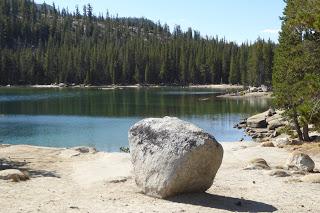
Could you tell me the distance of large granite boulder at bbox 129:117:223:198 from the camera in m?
Result: 15.2

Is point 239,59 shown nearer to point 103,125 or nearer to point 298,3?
point 103,125

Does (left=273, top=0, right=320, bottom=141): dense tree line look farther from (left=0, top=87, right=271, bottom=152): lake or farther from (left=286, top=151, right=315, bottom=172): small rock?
(left=0, top=87, right=271, bottom=152): lake

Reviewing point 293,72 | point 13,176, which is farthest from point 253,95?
point 13,176

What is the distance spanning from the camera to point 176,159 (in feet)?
49.9

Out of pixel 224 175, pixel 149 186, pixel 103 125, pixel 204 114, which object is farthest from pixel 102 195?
pixel 204 114

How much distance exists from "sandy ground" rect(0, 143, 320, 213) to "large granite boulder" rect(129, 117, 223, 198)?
1.17 feet

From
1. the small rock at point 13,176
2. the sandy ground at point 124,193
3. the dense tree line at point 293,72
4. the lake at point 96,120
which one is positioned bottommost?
the lake at point 96,120

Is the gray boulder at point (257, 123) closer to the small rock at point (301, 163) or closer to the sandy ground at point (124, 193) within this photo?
the sandy ground at point (124, 193)

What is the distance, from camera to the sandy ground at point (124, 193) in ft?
47.4

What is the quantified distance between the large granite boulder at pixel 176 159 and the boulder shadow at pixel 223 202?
0.92 feet

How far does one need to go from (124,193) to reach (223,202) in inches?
134

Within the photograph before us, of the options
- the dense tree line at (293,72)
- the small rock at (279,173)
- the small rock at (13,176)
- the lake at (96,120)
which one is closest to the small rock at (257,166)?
the small rock at (279,173)

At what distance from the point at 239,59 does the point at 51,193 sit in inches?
5777

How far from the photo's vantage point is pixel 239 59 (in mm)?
159250
